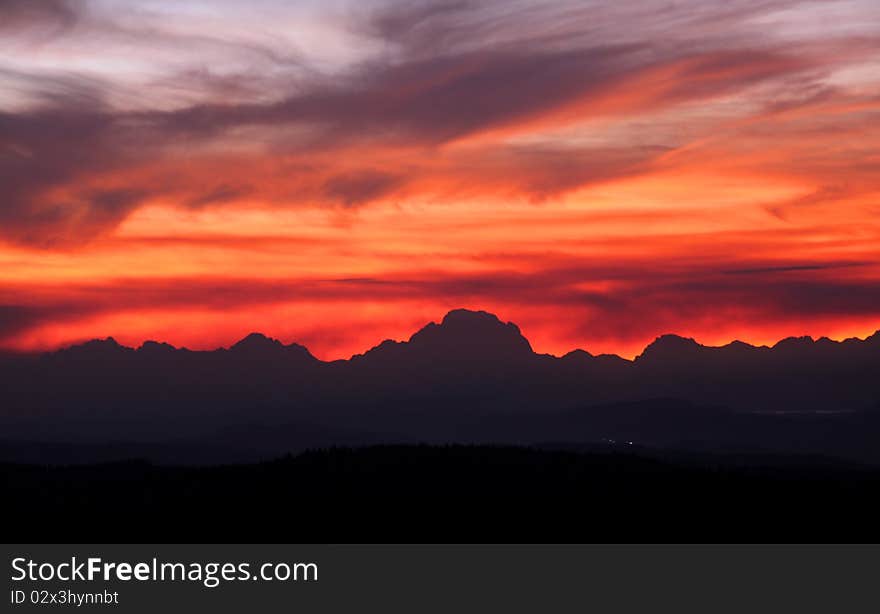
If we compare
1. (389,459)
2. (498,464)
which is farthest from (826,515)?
(389,459)

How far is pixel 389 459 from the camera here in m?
79.5

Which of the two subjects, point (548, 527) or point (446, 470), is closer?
point (548, 527)

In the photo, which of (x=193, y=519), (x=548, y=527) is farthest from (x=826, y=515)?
(x=193, y=519)

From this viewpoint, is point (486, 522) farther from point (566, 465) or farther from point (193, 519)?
point (193, 519)

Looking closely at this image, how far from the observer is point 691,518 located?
6788 centimetres

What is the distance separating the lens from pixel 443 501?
233 feet

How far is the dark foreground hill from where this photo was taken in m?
66.4

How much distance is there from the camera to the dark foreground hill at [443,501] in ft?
218

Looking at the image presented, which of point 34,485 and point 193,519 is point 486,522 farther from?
point 34,485
